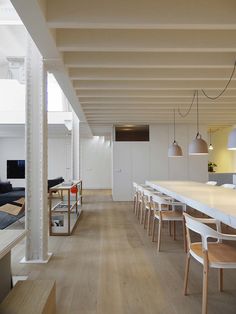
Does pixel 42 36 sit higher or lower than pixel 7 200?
higher

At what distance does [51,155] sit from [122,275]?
1165 centimetres

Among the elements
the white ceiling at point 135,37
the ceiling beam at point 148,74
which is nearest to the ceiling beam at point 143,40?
the white ceiling at point 135,37

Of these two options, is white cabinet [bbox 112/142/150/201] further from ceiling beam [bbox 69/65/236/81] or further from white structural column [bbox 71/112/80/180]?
ceiling beam [bbox 69/65/236/81]

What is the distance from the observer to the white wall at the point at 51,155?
46.0 feet

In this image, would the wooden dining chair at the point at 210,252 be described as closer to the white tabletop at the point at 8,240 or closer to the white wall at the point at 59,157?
the white tabletop at the point at 8,240

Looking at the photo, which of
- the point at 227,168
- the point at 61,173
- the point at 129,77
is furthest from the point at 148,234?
the point at 61,173

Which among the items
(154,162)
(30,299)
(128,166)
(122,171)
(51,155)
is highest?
(51,155)

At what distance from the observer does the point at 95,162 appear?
47.6ft

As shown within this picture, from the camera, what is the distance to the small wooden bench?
1.56 metres

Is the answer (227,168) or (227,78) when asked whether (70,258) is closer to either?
(227,78)

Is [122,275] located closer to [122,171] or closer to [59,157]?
[122,171]

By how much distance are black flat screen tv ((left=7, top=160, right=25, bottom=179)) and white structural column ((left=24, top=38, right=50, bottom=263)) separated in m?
10.9

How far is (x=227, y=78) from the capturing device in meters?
4.31

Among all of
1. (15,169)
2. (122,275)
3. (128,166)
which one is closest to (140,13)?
(122,275)
